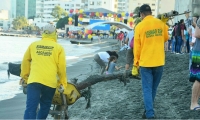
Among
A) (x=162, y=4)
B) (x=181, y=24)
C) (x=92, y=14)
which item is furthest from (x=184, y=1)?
(x=162, y=4)

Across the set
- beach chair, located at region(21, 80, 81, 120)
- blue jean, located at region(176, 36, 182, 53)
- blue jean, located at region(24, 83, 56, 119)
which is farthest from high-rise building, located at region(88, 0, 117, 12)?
blue jean, located at region(24, 83, 56, 119)

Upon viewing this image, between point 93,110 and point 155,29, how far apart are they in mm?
3007

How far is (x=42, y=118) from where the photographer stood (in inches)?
258

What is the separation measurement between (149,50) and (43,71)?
5.43 ft

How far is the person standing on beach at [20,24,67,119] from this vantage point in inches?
241

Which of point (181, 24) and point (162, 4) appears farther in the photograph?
point (162, 4)

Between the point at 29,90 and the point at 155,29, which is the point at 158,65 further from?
the point at 29,90

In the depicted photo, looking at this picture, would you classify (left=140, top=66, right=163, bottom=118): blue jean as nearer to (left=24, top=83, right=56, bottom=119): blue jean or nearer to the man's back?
the man's back

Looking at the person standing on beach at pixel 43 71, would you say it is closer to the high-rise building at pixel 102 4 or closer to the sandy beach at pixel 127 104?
the sandy beach at pixel 127 104

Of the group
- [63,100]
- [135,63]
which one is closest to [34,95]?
[63,100]

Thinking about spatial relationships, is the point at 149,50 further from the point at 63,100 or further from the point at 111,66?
the point at 111,66

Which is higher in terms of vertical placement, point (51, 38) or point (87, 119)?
point (51, 38)

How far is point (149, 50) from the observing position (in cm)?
673

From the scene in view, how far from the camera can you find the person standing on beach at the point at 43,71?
6.12m
